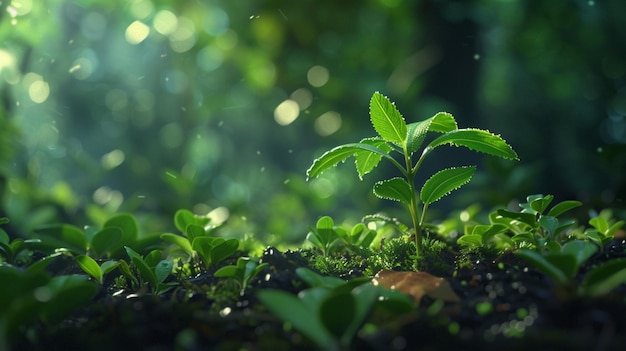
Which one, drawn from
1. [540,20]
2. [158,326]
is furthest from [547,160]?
[158,326]

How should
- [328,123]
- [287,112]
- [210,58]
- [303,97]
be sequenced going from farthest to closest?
[210,58] < [303,97] < [328,123] < [287,112]

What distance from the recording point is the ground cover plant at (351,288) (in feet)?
3.01

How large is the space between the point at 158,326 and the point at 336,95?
5.58 metres

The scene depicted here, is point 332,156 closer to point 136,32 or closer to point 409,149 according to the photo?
point 409,149

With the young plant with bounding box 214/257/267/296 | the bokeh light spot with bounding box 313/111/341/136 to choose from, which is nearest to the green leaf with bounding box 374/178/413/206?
the young plant with bounding box 214/257/267/296

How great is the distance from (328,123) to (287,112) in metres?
0.54

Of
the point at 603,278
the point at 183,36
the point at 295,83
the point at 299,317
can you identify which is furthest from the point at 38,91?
the point at 603,278

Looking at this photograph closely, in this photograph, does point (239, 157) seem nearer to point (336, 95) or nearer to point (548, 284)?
point (336, 95)

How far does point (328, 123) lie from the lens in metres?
6.47

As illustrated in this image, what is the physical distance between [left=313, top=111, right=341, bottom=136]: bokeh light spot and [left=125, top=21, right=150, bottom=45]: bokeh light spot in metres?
2.32

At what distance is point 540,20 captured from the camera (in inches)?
267

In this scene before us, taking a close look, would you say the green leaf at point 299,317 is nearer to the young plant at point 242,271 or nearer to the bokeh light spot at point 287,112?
the young plant at point 242,271

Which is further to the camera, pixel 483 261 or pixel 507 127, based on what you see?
pixel 507 127

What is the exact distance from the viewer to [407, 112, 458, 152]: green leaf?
147cm
